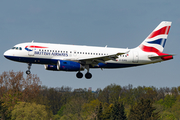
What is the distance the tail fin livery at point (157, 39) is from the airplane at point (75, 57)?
1301mm

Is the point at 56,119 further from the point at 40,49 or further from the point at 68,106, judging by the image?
the point at 40,49

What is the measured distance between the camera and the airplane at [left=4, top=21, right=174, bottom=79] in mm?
41500

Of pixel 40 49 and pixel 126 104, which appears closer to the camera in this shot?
pixel 40 49

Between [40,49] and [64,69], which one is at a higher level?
[40,49]

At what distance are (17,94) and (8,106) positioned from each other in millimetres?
6547

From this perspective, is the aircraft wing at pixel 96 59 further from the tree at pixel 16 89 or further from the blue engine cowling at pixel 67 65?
the tree at pixel 16 89

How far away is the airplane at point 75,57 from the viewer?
41500 millimetres

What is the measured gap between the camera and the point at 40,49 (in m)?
41.8

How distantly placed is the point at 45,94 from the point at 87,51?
11517 centimetres

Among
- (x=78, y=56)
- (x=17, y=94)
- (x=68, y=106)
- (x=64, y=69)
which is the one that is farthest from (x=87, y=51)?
(x=68, y=106)

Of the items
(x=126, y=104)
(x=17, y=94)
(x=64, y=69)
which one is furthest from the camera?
(x=126, y=104)

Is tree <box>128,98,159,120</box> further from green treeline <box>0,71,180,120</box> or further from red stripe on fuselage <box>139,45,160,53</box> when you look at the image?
red stripe on fuselage <box>139,45,160,53</box>

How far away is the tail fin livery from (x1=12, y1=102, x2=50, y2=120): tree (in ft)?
200

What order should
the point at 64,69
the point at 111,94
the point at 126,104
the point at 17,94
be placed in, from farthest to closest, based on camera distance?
the point at 111,94 → the point at 126,104 → the point at 17,94 → the point at 64,69
